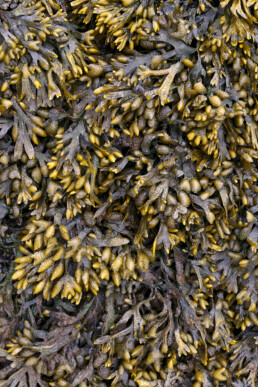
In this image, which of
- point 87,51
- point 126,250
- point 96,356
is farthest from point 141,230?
point 87,51

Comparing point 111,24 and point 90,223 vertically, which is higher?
point 111,24

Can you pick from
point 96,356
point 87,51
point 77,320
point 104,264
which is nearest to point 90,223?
point 104,264

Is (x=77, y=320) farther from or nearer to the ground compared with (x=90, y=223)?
nearer to the ground

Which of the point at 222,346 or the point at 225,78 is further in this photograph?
the point at 222,346

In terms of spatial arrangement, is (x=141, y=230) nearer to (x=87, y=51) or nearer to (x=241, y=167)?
(x=241, y=167)

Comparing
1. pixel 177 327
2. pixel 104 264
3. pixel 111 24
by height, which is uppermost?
pixel 111 24

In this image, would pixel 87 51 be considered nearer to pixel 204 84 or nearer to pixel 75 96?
pixel 75 96
